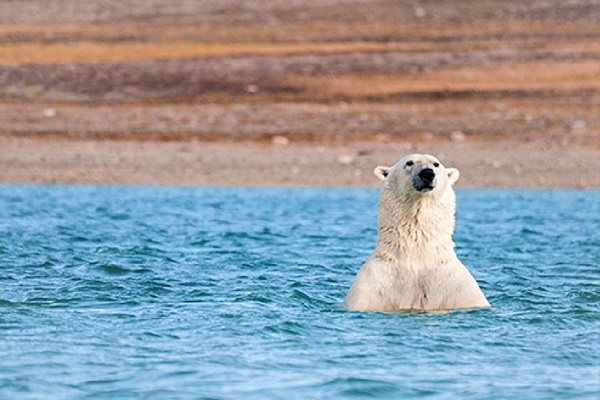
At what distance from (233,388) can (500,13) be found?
28.8m

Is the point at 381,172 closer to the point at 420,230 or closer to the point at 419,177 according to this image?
the point at 420,230

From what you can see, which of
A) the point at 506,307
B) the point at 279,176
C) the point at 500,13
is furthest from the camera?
the point at 500,13

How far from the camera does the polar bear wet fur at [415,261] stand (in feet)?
28.2

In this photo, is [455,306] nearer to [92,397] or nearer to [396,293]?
[396,293]

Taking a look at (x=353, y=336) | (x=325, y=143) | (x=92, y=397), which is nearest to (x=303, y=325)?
(x=353, y=336)

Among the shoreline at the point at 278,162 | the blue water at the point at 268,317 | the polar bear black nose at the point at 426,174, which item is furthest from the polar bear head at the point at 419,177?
the shoreline at the point at 278,162

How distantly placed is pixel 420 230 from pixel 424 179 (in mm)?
472

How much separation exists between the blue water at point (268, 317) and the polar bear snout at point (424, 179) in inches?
34.2

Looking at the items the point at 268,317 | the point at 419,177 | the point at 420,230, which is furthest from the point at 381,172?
the point at 268,317

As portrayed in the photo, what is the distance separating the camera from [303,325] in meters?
8.59

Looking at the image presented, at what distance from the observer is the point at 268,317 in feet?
29.3

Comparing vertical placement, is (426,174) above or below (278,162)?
below

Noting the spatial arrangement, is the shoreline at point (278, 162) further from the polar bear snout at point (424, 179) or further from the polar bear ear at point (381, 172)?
the polar bear snout at point (424, 179)

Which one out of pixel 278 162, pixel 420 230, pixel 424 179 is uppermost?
pixel 278 162
